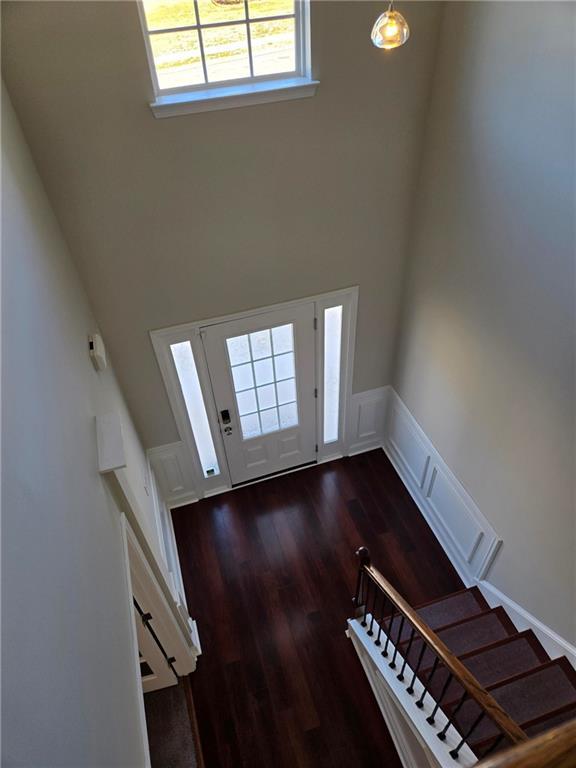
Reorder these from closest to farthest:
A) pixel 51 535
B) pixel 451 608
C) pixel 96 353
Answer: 1. pixel 51 535
2. pixel 96 353
3. pixel 451 608

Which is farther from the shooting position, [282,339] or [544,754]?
[282,339]

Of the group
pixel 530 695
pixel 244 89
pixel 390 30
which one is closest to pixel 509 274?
pixel 390 30

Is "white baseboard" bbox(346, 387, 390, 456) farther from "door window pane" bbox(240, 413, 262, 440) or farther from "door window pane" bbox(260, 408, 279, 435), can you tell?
"door window pane" bbox(240, 413, 262, 440)

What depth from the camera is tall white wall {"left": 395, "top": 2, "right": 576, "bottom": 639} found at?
2133 millimetres

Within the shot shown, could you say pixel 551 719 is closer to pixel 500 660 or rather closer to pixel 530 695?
pixel 530 695

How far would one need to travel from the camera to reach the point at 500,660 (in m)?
3.04

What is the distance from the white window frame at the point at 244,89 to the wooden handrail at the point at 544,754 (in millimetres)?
2845

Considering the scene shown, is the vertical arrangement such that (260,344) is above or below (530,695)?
above

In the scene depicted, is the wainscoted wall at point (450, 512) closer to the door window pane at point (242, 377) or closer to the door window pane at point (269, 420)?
the door window pane at point (269, 420)

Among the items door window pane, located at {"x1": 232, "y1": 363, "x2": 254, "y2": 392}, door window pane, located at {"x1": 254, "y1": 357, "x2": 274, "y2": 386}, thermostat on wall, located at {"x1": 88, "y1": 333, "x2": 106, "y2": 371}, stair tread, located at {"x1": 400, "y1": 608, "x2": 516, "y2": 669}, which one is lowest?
stair tread, located at {"x1": 400, "y1": 608, "x2": 516, "y2": 669}

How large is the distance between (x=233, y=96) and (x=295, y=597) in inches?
139

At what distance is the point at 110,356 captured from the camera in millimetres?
3391

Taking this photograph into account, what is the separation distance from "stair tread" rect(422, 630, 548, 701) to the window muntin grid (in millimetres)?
2273

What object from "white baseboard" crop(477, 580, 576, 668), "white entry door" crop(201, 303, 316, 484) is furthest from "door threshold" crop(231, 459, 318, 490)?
"white baseboard" crop(477, 580, 576, 668)
